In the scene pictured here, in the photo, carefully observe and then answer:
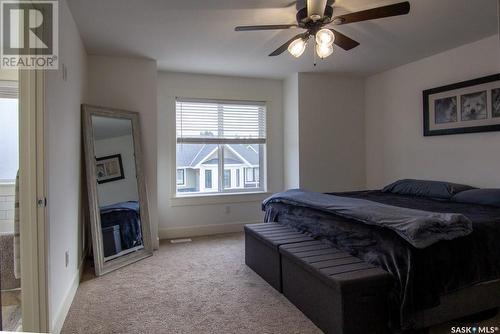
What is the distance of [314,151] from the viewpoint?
4844 mm

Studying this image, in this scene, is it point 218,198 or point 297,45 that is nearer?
point 297,45

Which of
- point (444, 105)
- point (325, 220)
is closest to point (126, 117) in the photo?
point (325, 220)

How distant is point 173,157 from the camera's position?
182 inches

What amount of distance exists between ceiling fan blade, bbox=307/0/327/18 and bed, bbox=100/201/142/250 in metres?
2.80

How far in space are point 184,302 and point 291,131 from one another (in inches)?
123

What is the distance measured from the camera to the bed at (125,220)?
351 cm

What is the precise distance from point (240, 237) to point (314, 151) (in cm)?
169

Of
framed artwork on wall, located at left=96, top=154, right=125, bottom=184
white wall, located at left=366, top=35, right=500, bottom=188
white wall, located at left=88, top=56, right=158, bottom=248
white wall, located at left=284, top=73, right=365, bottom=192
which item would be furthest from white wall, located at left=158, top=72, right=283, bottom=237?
white wall, located at left=366, top=35, right=500, bottom=188

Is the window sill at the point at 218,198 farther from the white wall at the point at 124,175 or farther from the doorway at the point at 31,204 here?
the doorway at the point at 31,204

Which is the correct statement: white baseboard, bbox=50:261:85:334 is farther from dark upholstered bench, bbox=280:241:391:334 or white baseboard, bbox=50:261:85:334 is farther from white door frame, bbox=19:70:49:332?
dark upholstered bench, bbox=280:241:391:334

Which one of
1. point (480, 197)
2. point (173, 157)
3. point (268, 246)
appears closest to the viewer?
point (268, 246)

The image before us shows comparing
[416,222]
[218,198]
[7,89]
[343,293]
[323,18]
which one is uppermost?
[323,18]

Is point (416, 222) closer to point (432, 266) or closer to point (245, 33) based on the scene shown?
point (432, 266)

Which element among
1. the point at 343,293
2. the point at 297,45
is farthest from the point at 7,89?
the point at 343,293
